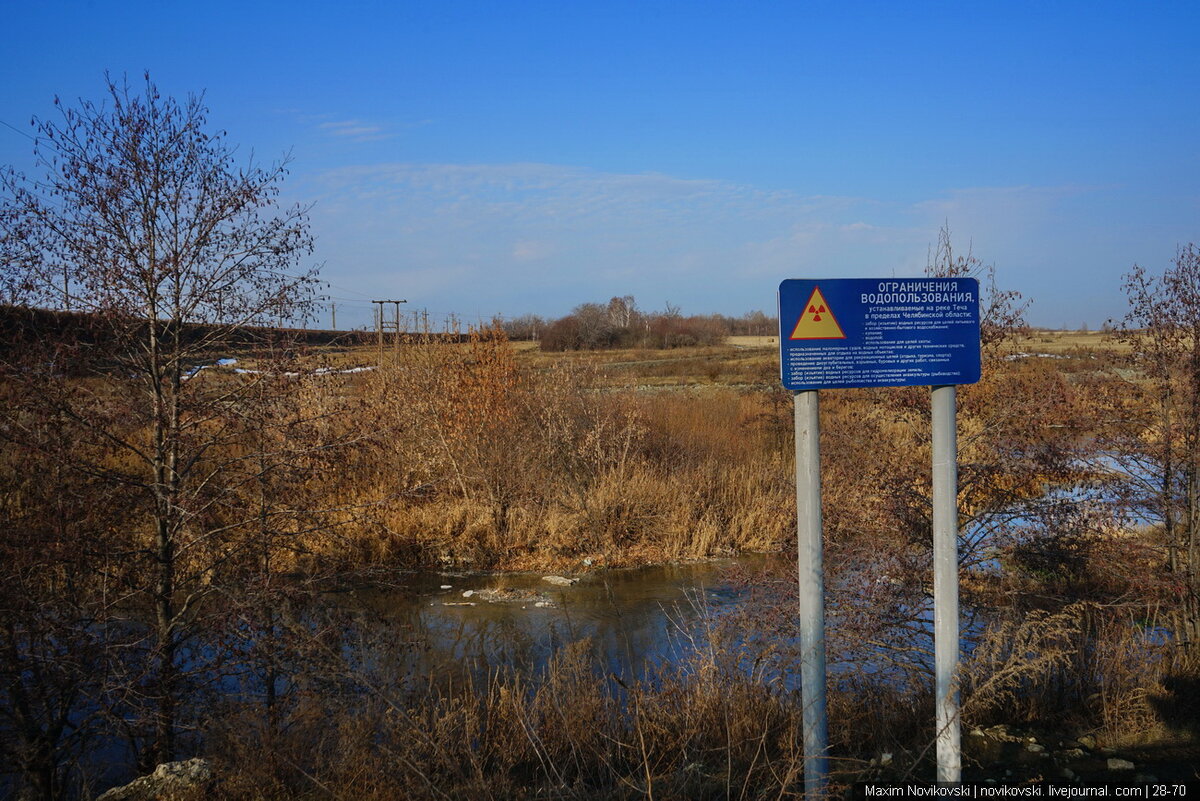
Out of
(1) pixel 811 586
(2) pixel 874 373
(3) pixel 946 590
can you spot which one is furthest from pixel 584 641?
(2) pixel 874 373

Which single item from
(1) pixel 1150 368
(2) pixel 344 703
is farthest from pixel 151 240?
(1) pixel 1150 368

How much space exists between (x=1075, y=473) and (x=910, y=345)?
14.3 feet

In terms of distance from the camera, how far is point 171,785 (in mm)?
5160

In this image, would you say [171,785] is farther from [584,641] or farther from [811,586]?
[811,586]

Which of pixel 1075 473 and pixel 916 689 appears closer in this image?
pixel 916 689

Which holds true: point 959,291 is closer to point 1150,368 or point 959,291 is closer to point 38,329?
point 1150,368

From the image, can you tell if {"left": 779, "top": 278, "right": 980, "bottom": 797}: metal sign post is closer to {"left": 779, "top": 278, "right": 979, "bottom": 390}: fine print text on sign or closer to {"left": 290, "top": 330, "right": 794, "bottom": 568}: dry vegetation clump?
{"left": 779, "top": 278, "right": 979, "bottom": 390}: fine print text on sign

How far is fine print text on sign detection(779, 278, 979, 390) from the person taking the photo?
147 inches

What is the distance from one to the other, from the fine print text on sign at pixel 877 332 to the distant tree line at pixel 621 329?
50.4 m

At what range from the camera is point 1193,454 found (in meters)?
7.12

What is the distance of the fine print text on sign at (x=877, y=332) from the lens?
374cm

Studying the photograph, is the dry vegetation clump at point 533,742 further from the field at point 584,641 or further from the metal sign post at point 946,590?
the metal sign post at point 946,590

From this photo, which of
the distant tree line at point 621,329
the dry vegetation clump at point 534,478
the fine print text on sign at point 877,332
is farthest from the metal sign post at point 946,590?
the distant tree line at point 621,329

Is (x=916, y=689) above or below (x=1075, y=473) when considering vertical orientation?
below
